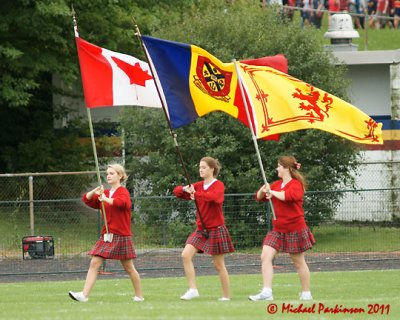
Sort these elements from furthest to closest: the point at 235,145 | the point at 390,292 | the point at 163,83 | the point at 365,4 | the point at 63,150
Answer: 1. the point at 365,4
2. the point at 63,150
3. the point at 235,145
4. the point at 390,292
5. the point at 163,83

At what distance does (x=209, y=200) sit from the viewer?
13.5 metres

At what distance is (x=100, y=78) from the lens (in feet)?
47.5

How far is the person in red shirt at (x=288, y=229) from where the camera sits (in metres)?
Result: 13.3

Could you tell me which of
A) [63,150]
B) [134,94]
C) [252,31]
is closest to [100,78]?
[134,94]

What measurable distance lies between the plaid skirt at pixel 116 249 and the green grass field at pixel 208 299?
539mm

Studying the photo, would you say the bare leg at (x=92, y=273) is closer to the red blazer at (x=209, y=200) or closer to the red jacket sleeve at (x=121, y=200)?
the red jacket sleeve at (x=121, y=200)

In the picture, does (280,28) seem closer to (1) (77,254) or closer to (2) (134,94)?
(1) (77,254)

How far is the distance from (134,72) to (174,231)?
21.5 ft

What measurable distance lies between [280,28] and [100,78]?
10.9 metres

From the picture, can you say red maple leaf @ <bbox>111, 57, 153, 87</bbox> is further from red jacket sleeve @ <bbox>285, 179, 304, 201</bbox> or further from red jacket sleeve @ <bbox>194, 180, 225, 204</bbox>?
red jacket sleeve @ <bbox>285, 179, 304, 201</bbox>

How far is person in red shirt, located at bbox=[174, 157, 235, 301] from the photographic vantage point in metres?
13.6

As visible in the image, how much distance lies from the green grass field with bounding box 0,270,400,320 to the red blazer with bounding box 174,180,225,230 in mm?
921

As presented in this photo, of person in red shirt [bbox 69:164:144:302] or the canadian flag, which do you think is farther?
the canadian flag

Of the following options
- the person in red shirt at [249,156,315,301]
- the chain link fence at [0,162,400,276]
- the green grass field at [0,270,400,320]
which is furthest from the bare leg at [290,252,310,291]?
the chain link fence at [0,162,400,276]
